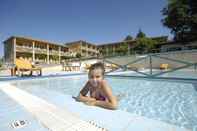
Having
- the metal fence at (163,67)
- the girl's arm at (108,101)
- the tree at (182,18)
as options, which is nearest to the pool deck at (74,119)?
the girl's arm at (108,101)

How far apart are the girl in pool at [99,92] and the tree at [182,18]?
2430 centimetres

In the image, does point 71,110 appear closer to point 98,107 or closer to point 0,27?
point 98,107

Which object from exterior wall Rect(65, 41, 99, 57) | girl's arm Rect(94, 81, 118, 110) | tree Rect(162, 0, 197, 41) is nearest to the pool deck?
girl's arm Rect(94, 81, 118, 110)

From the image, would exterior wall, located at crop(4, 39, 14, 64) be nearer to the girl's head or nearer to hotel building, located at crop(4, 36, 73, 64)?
hotel building, located at crop(4, 36, 73, 64)

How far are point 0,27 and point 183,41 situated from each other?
80.0ft

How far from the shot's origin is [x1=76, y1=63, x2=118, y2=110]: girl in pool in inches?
106

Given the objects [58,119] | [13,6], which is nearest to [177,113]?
[58,119]

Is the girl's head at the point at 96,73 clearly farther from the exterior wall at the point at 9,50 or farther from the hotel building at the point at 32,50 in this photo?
the exterior wall at the point at 9,50

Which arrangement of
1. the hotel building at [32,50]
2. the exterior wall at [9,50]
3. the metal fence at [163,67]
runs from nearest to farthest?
the metal fence at [163,67] < the hotel building at [32,50] < the exterior wall at [9,50]

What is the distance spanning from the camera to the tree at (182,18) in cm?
2338

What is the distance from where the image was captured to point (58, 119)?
2170 mm

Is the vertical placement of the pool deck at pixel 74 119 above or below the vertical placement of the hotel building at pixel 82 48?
below

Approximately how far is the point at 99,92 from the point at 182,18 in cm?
2520

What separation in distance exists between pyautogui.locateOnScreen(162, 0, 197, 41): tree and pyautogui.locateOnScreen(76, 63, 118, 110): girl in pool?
24295 mm
